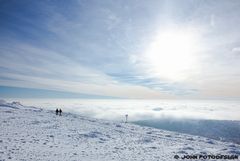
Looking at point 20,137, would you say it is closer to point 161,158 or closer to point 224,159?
point 161,158

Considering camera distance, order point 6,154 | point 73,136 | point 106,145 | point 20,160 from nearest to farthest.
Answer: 1. point 20,160
2. point 6,154
3. point 106,145
4. point 73,136

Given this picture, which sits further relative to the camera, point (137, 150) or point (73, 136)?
point (73, 136)

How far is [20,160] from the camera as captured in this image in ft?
57.6

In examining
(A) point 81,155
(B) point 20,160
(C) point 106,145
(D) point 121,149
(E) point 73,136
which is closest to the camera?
(B) point 20,160

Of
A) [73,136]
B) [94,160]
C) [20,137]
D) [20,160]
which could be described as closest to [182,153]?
[94,160]

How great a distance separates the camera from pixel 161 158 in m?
22.6

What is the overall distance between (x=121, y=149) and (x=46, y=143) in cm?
965

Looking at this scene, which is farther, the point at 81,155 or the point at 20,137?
the point at 20,137

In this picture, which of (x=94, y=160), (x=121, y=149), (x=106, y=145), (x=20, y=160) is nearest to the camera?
(x=20, y=160)

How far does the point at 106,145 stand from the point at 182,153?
10.2 metres

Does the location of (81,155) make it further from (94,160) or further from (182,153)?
(182,153)

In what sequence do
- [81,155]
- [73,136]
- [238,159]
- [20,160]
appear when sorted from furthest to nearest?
[73,136] → [238,159] → [81,155] → [20,160]

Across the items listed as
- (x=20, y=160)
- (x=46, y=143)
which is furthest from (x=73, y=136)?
(x=20, y=160)

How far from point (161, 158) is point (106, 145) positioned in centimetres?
829
